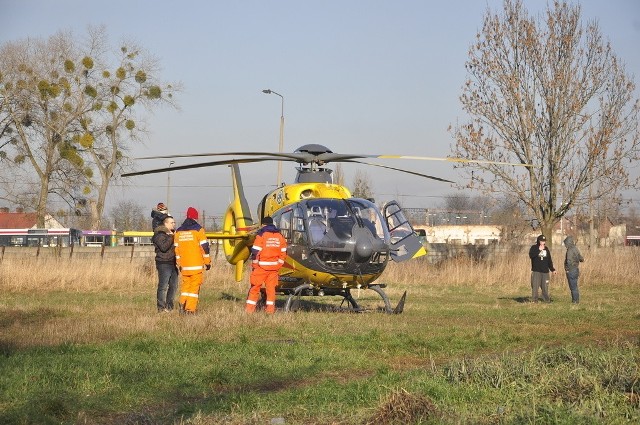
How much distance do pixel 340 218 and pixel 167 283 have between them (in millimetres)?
3528

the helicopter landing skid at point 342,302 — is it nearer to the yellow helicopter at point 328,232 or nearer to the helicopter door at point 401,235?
the yellow helicopter at point 328,232

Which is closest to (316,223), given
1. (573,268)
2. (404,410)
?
(573,268)

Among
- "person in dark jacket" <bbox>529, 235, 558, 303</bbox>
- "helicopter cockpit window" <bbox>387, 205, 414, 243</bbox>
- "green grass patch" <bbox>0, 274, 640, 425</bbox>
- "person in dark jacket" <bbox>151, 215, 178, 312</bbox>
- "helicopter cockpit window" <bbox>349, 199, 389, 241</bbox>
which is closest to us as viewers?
"green grass patch" <bbox>0, 274, 640, 425</bbox>

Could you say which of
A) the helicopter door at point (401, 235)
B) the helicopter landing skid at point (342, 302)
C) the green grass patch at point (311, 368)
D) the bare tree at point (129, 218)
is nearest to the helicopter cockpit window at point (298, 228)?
the helicopter landing skid at point (342, 302)

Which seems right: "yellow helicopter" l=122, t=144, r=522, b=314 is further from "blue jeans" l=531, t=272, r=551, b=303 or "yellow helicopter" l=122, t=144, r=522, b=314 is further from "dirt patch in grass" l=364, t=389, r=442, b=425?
"dirt patch in grass" l=364, t=389, r=442, b=425

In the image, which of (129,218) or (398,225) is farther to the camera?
(129,218)

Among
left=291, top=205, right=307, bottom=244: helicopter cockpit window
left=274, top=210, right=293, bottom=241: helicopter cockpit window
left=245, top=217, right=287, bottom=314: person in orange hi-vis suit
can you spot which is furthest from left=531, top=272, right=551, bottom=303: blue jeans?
left=245, top=217, right=287, bottom=314: person in orange hi-vis suit

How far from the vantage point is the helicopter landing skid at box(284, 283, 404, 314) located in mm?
17828

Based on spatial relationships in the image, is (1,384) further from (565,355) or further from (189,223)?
(189,223)

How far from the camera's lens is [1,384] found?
8789 millimetres

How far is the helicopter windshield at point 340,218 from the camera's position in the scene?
17259 mm

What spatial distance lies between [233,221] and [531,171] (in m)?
13.4

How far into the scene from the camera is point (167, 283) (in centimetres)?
1772

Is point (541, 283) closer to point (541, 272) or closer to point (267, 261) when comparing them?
point (541, 272)
